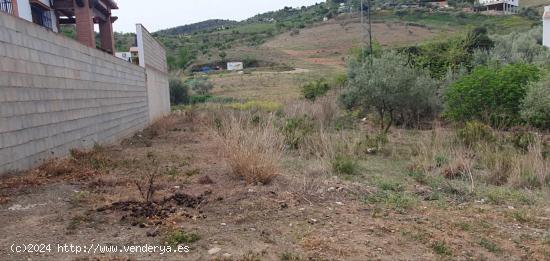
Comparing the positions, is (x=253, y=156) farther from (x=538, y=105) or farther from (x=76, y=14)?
(x=76, y=14)

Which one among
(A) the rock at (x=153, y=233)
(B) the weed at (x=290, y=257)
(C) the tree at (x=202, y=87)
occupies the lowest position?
(B) the weed at (x=290, y=257)

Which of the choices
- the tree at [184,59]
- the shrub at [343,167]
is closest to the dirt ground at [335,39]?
the tree at [184,59]

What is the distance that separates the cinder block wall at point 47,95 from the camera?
459 centimetres

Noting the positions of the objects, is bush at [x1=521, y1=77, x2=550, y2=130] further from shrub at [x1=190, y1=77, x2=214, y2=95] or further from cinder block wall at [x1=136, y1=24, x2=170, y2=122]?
shrub at [x1=190, y1=77, x2=214, y2=95]

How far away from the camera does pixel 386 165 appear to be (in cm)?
702

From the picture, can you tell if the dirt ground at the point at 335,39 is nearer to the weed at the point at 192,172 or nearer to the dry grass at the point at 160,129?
the dry grass at the point at 160,129

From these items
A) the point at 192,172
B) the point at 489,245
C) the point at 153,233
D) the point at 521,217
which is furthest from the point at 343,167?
the point at 153,233

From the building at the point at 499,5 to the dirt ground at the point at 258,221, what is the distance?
66.7 meters

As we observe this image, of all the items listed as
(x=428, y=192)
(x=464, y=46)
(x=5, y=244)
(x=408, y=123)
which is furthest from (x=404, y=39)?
(x=5, y=244)

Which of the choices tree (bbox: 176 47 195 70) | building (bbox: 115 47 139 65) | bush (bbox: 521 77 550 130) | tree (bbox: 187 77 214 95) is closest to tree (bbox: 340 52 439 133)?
bush (bbox: 521 77 550 130)

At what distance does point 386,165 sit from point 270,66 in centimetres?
3752

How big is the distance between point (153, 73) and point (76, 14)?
10.6ft

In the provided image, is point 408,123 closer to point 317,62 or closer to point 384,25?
point 317,62

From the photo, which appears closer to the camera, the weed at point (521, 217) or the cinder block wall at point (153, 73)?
the weed at point (521, 217)
